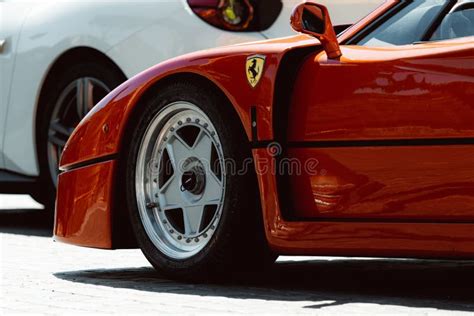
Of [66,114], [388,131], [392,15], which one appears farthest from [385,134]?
[66,114]

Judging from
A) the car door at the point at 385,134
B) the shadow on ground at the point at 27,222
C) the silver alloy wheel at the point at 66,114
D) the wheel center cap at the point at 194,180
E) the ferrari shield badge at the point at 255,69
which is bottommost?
the shadow on ground at the point at 27,222

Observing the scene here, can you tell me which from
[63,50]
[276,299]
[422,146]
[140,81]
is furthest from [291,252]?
[63,50]

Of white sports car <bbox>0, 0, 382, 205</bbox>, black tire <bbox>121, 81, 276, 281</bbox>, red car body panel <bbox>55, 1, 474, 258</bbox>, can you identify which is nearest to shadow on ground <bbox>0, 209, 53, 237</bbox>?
white sports car <bbox>0, 0, 382, 205</bbox>

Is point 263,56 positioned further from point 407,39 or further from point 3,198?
point 3,198

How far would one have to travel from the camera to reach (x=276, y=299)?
5.30 m

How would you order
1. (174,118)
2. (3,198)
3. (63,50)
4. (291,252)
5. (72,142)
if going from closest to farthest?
1. (291,252)
2. (174,118)
3. (72,142)
4. (63,50)
5. (3,198)

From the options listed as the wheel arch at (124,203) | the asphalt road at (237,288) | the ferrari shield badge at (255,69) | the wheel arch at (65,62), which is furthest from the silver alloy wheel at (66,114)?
the ferrari shield badge at (255,69)

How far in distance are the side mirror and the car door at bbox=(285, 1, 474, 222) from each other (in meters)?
0.05

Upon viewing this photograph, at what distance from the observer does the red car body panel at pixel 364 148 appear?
5.04m

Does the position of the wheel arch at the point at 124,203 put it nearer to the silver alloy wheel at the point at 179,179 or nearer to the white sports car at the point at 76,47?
the silver alloy wheel at the point at 179,179

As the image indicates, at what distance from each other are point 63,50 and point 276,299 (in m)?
3.81

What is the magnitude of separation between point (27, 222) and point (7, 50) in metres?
1.52

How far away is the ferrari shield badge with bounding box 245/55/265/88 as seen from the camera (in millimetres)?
5598

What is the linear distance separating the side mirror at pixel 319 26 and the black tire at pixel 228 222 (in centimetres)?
51
